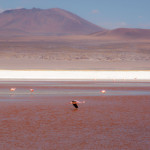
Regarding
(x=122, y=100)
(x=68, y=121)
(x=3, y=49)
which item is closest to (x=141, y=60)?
(x=3, y=49)

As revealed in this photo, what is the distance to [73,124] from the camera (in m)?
9.34

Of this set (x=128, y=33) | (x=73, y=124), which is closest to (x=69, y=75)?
(x=73, y=124)

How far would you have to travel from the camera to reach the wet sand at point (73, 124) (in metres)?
7.47

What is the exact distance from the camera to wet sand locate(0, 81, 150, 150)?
7473 mm

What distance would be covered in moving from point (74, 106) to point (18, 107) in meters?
1.49

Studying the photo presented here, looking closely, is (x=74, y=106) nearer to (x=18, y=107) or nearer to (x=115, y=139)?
(x=18, y=107)

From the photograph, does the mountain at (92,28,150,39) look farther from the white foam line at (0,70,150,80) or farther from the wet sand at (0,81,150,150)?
the wet sand at (0,81,150,150)

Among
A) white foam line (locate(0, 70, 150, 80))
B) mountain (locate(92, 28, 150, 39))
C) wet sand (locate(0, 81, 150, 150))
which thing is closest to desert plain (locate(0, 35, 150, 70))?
white foam line (locate(0, 70, 150, 80))

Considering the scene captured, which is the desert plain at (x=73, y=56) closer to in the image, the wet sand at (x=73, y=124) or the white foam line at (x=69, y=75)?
the white foam line at (x=69, y=75)

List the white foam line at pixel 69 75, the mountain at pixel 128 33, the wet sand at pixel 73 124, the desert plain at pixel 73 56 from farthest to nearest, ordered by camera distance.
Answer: the mountain at pixel 128 33
the desert plain at pixel 73 56
the white foam line at pixel 69 75
the wet sand at pixel 73 124

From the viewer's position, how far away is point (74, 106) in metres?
12.3

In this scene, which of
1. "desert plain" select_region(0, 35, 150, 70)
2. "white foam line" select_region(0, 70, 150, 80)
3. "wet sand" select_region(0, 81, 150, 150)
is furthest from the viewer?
"desert plain" select_region(0, 35, 150, 70)

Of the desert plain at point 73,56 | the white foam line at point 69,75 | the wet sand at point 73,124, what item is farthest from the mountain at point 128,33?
the wet sand at point 73,124

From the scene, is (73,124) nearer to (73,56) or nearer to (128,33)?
(73,56)
